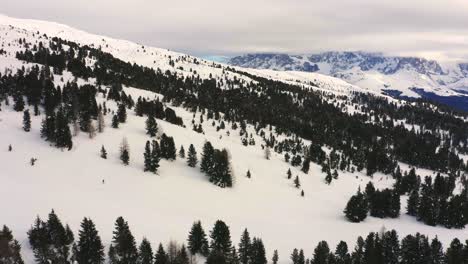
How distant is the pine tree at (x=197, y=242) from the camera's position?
281 feet

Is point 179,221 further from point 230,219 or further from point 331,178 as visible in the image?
point 331,178

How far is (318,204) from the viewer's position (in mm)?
146625

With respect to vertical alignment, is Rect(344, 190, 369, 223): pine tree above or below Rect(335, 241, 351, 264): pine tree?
below

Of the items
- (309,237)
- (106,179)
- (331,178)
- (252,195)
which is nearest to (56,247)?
(106,179)

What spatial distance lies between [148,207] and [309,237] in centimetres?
Answer: 4325

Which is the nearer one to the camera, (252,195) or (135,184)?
(135,184)

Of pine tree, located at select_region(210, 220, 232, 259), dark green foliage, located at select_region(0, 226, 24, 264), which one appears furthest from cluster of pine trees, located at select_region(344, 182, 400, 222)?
dark green foliage, located at select_region(0, 226, 24, 264)

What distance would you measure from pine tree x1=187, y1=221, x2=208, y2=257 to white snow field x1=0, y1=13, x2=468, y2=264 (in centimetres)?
456

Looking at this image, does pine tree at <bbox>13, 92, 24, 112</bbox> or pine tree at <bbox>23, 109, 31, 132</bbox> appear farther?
pine tree at <bbox>13, 92, 24, 112</bbox>

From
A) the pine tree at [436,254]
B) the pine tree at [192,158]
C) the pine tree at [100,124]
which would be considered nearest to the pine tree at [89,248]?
the pine tree at [436,254]

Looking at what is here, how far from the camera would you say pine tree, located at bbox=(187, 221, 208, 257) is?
8569cm

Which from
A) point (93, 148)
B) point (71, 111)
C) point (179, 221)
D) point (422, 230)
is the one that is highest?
point (71, 111)

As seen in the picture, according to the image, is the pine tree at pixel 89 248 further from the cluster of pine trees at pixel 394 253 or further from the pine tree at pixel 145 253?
the cluster of pine trees at pixel 394 253

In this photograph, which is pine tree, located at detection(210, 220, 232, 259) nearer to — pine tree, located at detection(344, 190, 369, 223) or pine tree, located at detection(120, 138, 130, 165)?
pine tree, located at detection(120, 138, 130, 165)
